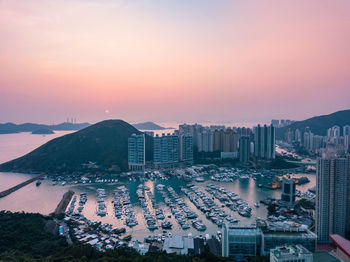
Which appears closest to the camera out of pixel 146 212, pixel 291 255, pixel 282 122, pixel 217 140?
pixel 291 255

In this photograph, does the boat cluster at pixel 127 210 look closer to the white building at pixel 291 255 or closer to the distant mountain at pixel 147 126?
the white building at pixel 291 255

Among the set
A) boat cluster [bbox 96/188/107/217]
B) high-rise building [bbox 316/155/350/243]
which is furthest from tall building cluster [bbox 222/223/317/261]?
boat cluster [bbox 96/188/107/217]

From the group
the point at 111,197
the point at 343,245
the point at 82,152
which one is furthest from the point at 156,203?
the point at 82,152

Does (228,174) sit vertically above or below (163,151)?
below

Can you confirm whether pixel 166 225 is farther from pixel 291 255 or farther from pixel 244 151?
pixel 244 151

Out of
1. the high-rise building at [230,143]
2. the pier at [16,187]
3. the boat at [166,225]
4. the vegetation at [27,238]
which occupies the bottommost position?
the pier at [16,187]

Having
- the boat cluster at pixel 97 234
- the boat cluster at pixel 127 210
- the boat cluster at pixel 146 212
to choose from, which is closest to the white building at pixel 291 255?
the boat cluster at pixel 97 234

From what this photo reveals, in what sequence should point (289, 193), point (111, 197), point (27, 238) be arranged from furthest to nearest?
point (111, 197) < point (289, 193) < point (27, 238)
